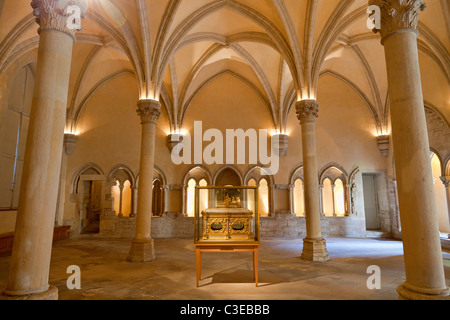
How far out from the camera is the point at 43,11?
370 centimetres

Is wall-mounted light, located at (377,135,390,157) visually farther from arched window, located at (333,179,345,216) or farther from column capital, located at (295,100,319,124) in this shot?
column capital, located at (295,100,319,124)

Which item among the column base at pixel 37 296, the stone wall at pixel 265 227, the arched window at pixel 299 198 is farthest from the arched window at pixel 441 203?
the column base at pixel 37 296

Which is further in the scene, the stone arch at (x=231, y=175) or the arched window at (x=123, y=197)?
the arched window at (x=123, y=197)

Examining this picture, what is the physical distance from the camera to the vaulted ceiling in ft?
25.4

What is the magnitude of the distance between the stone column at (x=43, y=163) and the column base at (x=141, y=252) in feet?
12.7

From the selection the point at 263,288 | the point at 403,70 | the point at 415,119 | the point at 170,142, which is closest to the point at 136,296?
the point at 263,288

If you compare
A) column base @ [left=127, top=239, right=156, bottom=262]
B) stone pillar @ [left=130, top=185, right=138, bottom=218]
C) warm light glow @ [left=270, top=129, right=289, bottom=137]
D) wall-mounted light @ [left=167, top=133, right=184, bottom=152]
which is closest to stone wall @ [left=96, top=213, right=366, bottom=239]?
stone pillar @ [left=130, top=185, right=138, bottom=218]

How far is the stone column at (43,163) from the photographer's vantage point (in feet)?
10.4

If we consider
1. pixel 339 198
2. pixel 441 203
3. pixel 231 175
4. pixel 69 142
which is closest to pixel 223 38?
pixel 231 175

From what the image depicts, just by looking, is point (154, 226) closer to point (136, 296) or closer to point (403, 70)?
point (136, 296)

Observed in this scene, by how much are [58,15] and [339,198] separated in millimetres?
12472

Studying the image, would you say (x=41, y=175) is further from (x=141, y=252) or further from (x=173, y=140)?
(x=173, y=140)

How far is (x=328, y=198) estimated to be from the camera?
42.3 ft

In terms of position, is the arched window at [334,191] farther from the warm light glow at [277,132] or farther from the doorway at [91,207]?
the doorway at [91,207]
